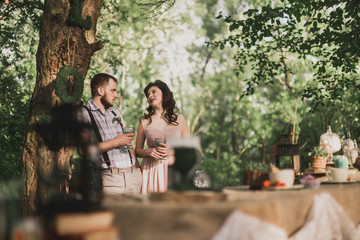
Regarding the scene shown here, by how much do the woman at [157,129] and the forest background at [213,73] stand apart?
7.66 feet

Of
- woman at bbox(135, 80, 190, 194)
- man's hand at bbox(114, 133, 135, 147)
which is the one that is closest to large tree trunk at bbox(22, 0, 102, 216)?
woman at bbox(135, 80, 190, 194)

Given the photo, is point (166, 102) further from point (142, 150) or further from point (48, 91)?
point (48, 91)

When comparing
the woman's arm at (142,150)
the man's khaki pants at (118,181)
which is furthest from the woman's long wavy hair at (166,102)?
the man's khaki pants at (118,181)

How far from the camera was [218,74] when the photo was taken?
25.3 m

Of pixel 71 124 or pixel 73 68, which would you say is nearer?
pixel 71 124

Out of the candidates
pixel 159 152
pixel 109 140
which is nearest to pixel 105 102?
pixel 109 140

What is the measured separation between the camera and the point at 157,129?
462 centimetres

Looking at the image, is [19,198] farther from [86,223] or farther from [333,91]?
[333,91]

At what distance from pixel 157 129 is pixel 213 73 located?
21.5 meters

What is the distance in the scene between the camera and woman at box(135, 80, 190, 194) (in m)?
4.50

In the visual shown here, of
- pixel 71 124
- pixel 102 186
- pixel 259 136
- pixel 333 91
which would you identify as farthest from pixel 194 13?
pixel 71 124

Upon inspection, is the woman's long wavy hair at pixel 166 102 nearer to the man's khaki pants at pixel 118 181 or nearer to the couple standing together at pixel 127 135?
the couple standing together at pixel 127 135

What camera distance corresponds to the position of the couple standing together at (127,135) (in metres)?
4.04

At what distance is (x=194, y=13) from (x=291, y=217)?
2057cm
